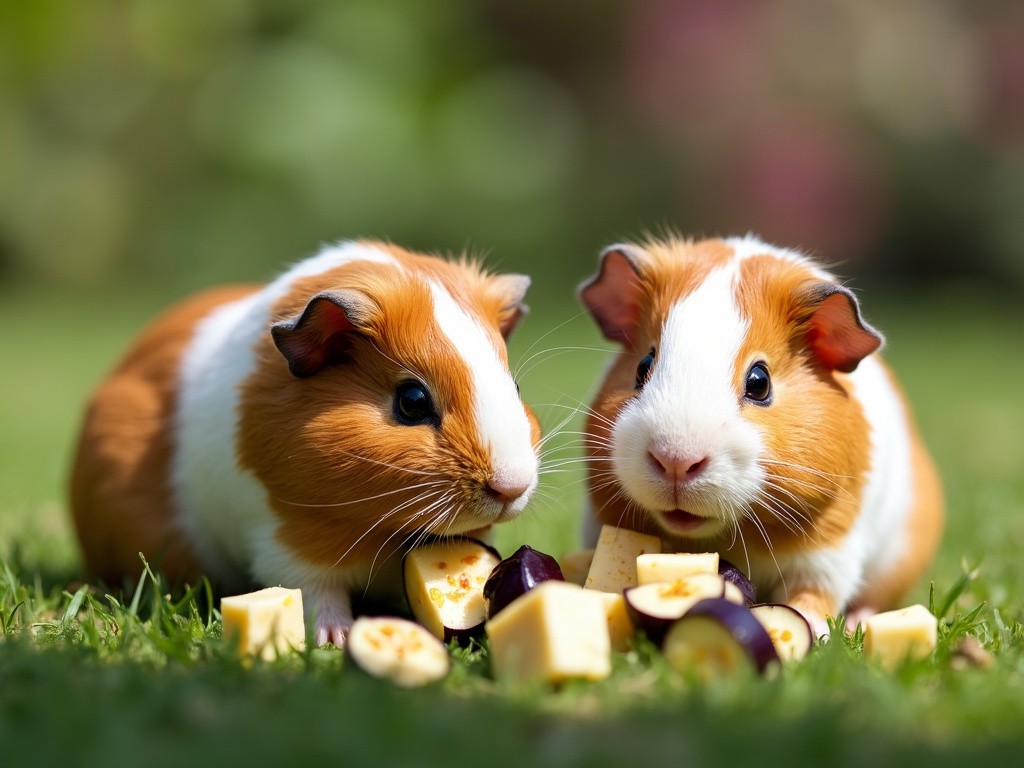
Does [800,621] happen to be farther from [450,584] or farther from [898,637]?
[450,584]

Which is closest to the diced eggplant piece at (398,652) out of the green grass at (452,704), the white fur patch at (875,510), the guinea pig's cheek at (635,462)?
the green grass at (452,704)

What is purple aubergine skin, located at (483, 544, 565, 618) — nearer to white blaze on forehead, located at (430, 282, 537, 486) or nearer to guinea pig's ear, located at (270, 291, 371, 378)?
white blaze on forehead, located at (430, 282, 537, 486)

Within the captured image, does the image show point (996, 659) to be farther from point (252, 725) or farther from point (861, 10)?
point (861, 10)

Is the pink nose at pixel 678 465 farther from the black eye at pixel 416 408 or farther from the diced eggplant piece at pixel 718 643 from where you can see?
the black eye at pixel 416 408

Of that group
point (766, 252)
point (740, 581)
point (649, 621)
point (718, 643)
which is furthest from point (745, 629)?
point (766, 252)

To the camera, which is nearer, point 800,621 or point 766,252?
point 800,621

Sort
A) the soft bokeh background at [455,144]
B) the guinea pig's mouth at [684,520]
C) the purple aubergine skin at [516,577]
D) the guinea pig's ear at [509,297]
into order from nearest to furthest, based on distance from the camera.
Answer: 1. the purple aubergine skin at [516,577]
2. the guinea pig's mouth at [684,520]
3. the guinea pig's ear at [509,297]
4. the soft bokeh background at [455,144]
